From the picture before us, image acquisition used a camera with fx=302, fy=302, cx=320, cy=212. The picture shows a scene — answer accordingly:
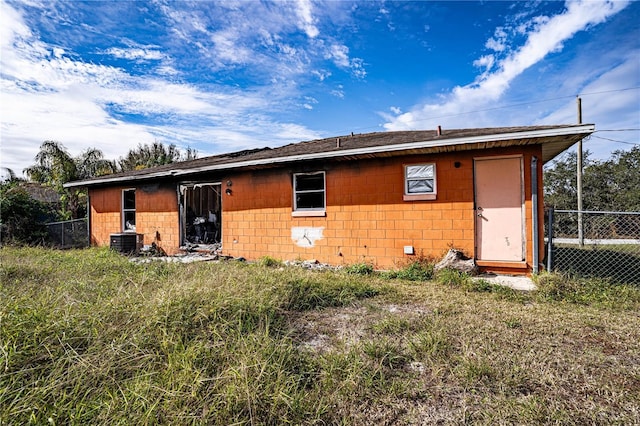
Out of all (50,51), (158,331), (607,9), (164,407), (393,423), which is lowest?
(393,423)

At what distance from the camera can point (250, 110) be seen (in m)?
12.6

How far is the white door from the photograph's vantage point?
6266mm

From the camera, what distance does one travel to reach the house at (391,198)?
6.15 m

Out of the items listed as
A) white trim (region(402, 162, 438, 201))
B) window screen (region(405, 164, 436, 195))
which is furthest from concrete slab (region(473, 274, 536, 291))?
window screen (region(405, 164, 436, 195))

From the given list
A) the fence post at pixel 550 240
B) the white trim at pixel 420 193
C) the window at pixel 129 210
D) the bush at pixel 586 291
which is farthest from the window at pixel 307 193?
the window at pixel 129 210

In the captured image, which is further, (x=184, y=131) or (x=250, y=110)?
(x=184, y=131)

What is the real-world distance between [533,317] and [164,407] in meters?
4.21

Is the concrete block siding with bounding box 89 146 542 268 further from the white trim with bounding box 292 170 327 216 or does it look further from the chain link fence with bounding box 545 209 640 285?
the chain link fence with bounding box 545 209 640 285

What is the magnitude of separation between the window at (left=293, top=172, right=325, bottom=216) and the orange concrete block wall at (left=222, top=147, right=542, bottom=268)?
0.18 m

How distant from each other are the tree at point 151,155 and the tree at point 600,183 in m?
29.2

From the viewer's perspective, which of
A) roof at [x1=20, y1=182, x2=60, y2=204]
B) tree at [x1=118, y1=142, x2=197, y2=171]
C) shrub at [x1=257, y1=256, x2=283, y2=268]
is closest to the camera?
shrub at [x1=257, y1=256, x2=283, y2=268]

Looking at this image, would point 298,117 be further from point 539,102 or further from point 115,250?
point 539,102

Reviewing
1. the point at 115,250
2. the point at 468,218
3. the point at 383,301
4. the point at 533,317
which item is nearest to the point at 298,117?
the point at 115,250

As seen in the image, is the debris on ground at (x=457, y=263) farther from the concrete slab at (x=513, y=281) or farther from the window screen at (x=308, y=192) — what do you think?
the window screen at (x=308, y=192)
